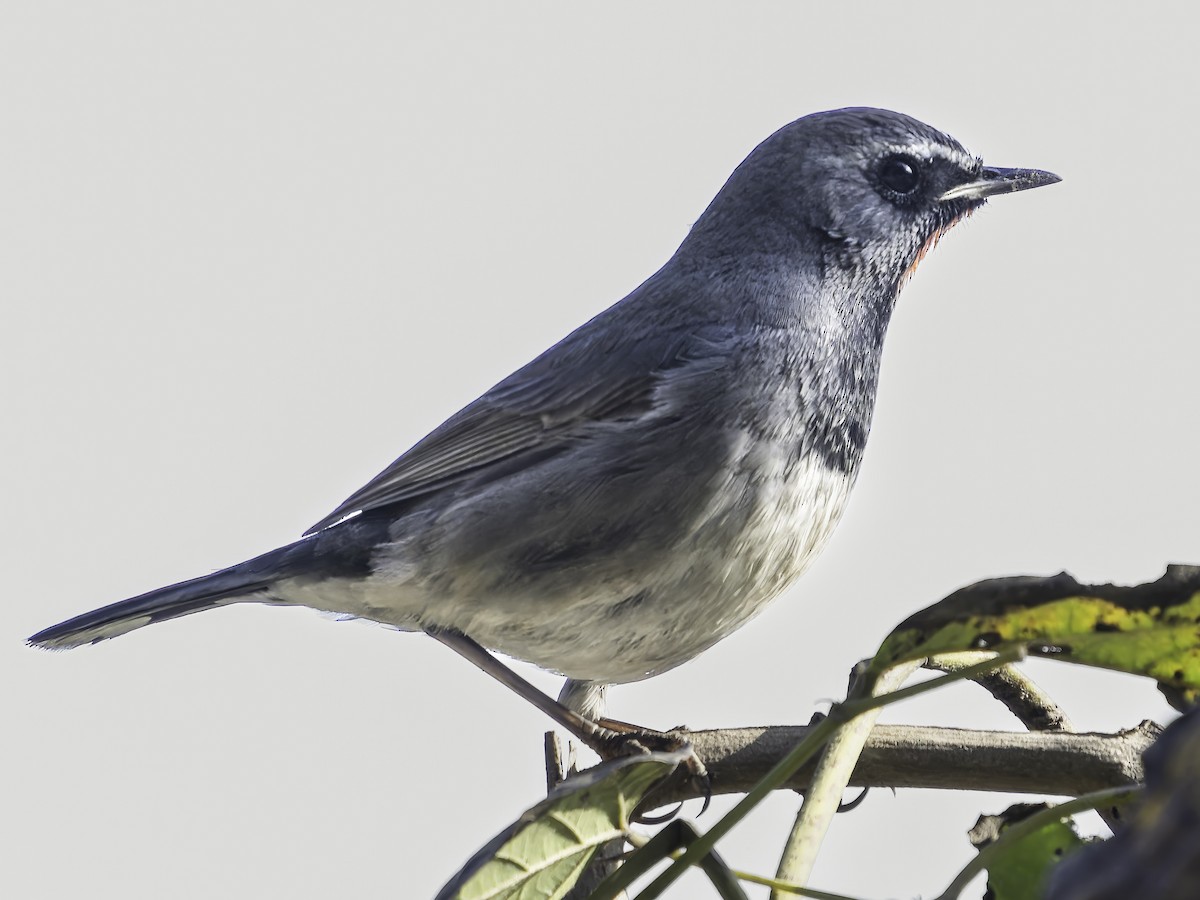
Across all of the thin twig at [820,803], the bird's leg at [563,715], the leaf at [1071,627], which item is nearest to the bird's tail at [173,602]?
the bird's leg at [563,715]

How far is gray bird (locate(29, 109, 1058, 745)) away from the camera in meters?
3.44

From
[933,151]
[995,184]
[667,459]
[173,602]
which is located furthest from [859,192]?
[173,602]

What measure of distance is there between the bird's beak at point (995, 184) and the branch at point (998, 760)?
2.24 meters

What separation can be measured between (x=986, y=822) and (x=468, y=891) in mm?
726

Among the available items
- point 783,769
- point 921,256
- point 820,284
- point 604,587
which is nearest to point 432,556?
point 604,587

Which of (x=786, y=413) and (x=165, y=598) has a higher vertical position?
(x=165, y=598)

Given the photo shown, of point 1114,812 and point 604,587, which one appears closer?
point 1114,812

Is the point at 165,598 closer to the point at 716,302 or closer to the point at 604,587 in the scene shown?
the point at 604,587

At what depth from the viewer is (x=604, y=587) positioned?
136 inches

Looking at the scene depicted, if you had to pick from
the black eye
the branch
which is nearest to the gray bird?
the black eye

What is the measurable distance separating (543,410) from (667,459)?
1.99ft

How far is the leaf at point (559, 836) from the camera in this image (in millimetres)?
1586

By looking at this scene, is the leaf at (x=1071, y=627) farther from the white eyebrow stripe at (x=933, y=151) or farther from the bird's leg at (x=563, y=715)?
the white eyebrow stripe at (x=933, y=151)

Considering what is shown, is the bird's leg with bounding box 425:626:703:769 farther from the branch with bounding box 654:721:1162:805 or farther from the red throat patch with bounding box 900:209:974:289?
the red throat patch with bounding box 900:209:974:289
